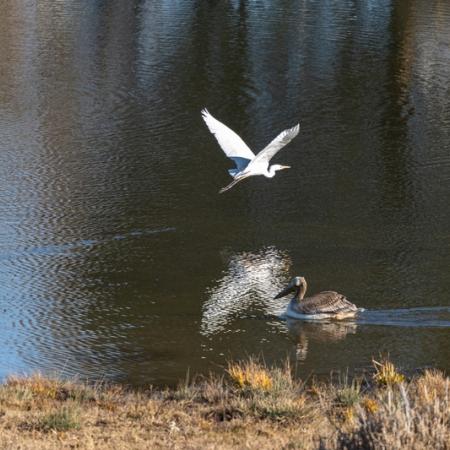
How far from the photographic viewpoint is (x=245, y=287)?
12297 mm

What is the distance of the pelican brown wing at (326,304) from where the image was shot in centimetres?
1104

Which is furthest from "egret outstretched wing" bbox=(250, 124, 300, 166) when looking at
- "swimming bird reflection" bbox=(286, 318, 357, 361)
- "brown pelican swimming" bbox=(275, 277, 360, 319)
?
"swimming bird reflection" bbox=(286, 318, 357, 361)

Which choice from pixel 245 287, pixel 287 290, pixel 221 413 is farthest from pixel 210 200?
pixel 221 413

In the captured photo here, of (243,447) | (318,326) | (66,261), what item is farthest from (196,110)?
(243,447)

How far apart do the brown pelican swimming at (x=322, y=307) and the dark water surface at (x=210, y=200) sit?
0.13m

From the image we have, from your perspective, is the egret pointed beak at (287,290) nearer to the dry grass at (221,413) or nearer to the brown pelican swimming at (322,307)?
the brown pelican swimming at (322,307)

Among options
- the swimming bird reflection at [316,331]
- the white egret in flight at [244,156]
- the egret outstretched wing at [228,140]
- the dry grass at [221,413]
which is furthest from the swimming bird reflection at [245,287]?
the dry grass at [221,413]

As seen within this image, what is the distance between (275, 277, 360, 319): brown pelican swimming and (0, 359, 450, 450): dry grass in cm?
195

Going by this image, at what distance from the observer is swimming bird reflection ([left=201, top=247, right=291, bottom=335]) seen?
37.5ft

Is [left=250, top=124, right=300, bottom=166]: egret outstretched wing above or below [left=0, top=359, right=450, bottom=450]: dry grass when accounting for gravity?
above

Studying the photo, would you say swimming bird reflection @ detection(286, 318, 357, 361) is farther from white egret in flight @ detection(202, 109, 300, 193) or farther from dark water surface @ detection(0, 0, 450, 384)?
white egret in flight @ detection(202, 109, 300, 193)

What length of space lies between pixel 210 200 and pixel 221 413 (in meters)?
7.75

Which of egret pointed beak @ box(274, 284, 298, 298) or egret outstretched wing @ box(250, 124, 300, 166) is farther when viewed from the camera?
egret outstretched wing @ box(250, 124, 300, 166)

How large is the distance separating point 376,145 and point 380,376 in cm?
1018
